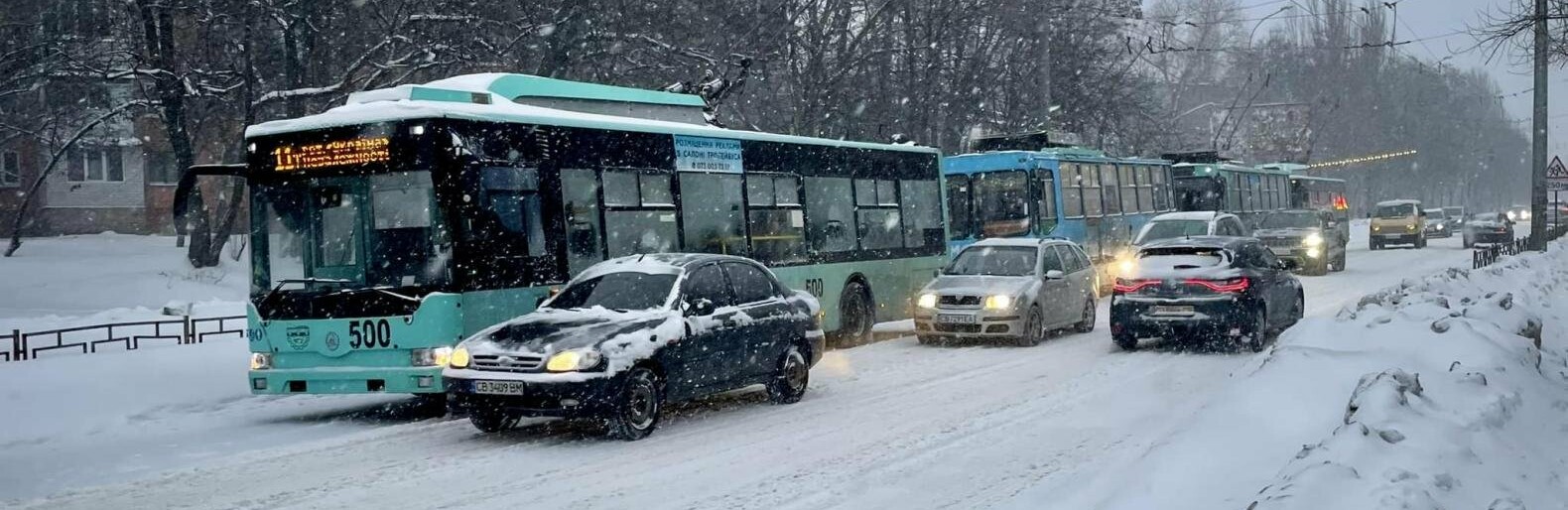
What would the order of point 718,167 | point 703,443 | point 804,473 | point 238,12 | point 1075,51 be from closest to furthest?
point 804,473, point 703,443, point 718,167, point 238,12, point 1075,51

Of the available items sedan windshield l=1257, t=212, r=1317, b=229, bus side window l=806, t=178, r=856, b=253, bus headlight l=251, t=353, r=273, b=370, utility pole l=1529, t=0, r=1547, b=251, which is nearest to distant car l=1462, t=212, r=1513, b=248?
utility pole l=1529, t=0, r=1547, b=251

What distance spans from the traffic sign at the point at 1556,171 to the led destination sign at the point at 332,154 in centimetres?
2545

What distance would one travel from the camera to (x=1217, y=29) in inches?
3981

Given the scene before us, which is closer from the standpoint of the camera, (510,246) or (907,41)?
(510,246)

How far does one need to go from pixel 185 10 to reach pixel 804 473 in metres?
22.3

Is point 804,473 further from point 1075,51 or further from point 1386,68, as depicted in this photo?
point 1386,68

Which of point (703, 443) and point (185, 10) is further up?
point (185, 10)

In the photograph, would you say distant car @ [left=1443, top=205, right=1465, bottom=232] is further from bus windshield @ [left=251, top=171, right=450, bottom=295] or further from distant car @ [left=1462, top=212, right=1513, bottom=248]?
bus windshield @ [left=251, top=171, right=450, bottom=295]

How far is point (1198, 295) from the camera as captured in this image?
53.7ft

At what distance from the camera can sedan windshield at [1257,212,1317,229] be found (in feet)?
111

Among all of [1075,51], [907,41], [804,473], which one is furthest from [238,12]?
[1075,51]

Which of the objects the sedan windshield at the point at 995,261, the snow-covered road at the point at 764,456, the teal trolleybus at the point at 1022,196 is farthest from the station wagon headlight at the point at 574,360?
the teal trolleybus at the point at 1022,196

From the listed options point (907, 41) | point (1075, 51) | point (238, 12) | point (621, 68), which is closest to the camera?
point (238, 12)

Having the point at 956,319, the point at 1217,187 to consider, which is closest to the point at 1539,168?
the point at 1217,187
